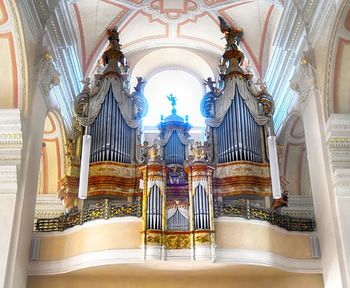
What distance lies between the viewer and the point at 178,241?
844cm

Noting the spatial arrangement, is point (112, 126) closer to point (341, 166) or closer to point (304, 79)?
point (304, 79)

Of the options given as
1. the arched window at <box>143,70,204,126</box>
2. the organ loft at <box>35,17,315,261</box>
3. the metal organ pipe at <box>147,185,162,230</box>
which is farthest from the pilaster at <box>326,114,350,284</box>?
the arched window at <box>143,70,204,126</box>

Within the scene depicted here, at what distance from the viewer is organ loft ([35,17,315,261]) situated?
8477 millimetres

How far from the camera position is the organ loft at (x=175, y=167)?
848 cm

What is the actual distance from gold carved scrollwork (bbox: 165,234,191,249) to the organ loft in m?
0.02

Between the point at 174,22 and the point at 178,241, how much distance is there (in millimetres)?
6256

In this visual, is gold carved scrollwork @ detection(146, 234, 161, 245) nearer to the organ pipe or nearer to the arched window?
the organ pipe

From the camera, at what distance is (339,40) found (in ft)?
28.7

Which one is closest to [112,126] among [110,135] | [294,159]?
[110,135]

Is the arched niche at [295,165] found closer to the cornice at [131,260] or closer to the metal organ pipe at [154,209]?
the cornice at [131,260]

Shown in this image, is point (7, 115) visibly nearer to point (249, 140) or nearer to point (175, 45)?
point (249, 140)

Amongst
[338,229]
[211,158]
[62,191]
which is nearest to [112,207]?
[62,191]

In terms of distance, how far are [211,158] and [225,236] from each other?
6.26 ft

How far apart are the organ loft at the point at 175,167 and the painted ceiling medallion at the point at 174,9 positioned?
Result: 2.91ft
